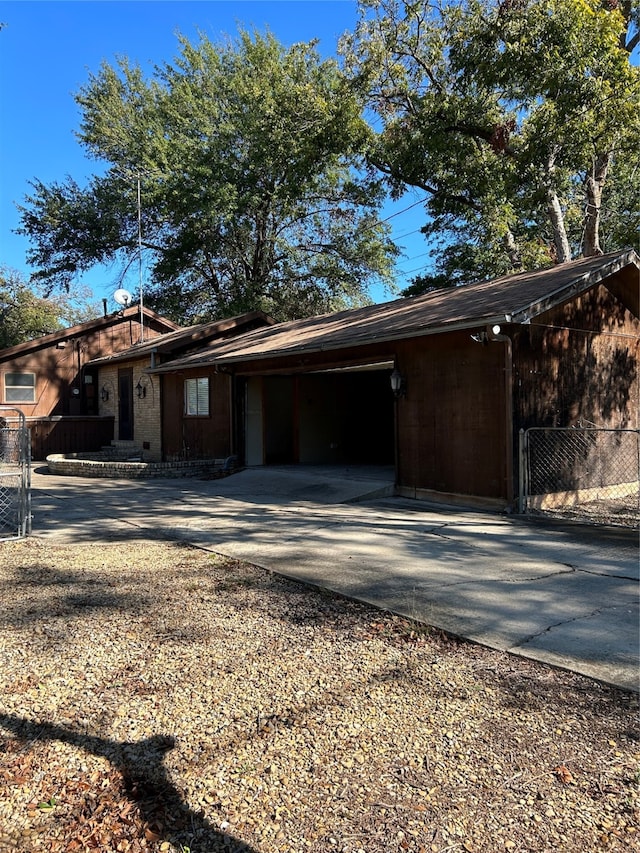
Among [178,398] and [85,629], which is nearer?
[85,629]

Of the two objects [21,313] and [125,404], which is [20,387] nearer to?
[125,404]

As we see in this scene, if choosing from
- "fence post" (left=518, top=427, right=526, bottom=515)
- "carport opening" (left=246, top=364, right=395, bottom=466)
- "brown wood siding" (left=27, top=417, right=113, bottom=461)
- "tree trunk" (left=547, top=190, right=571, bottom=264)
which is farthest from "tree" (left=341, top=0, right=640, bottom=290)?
"brown wood siding" (left=27, top=417, right=113, bottom=461)

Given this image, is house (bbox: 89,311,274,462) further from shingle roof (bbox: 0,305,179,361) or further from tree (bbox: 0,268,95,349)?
tree (bbox: 0,268,95,349)

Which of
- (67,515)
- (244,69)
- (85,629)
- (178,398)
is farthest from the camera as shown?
(244,69)

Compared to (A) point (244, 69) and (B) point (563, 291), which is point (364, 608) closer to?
(B) point (563, 291)

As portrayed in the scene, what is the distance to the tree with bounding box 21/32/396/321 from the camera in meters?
24.5

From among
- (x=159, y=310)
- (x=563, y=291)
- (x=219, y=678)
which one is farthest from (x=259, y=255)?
(x=219, y=678)

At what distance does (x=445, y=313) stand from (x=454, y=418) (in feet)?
5.67

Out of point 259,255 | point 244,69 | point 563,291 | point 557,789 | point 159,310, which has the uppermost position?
point 244,69

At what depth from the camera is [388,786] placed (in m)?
2.32

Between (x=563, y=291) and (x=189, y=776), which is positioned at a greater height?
(x=563, y=291)

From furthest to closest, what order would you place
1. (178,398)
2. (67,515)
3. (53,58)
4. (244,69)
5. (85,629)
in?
1. (244,69)
2. (178,398)
3. (53,58)
4. (67,515)
5. (85,629)

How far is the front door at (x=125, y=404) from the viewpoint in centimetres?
1898

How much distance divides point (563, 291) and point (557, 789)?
26.2ft
